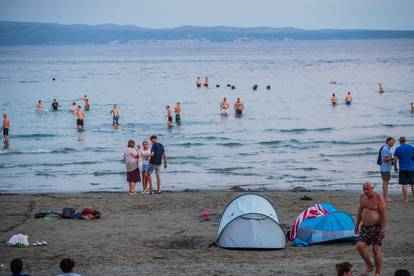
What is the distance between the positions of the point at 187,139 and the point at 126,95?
31972mm

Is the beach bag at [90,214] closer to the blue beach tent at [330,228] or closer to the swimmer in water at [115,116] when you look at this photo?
the blue beach tent at [330,228]

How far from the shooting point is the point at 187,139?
34.9 m

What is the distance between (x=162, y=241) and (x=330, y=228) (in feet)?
10.6

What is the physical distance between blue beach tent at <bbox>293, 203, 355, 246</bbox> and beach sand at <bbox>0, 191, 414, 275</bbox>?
179mm

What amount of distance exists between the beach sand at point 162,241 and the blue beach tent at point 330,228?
0.59 feet

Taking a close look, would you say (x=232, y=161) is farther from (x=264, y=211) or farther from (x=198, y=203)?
(x=264, y=211)

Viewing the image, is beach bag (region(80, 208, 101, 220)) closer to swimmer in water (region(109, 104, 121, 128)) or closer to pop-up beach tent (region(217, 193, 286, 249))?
pop-up beach tent (region(217, 193, 286, 249))

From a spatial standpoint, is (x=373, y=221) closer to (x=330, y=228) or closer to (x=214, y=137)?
(x=330, y=228)

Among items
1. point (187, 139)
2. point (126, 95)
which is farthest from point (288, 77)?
point (187, 139)

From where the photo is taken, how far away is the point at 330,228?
1274 centimetres

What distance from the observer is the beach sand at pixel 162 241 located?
11.1 metres

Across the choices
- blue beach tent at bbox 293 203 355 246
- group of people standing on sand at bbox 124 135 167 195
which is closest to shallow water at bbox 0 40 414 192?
group of people standing on sand at bbox 124 135 167 195

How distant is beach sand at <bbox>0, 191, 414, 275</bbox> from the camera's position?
1108 centimetres

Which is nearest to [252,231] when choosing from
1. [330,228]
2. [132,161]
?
[330,228]
